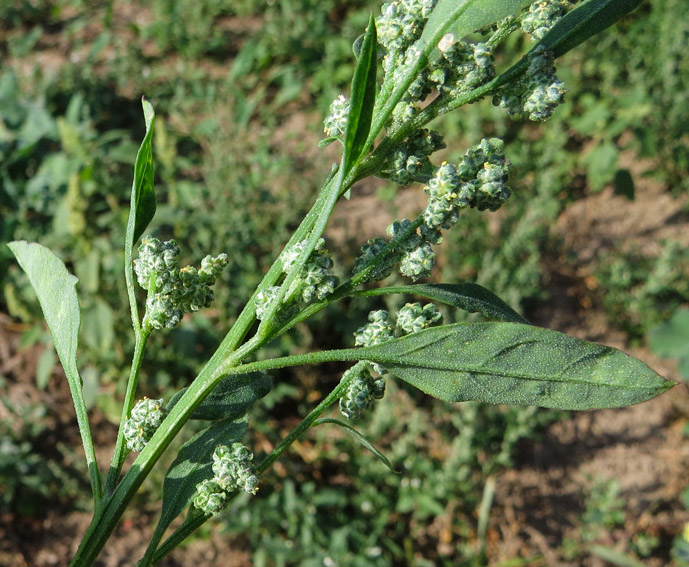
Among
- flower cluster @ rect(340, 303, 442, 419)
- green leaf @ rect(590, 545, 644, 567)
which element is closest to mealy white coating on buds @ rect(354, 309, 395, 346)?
flower cluster @ rect(340, 303, 442, 419)

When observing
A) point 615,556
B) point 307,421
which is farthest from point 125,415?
point 615,556

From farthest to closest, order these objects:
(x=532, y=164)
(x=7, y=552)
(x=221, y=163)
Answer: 1. (x=532, y=164)
2. (x=221, y=163)
3. (x=7, y=552)

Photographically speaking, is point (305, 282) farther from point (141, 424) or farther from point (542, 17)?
point (542, 17)

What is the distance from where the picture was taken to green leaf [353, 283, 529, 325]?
0.91 metres

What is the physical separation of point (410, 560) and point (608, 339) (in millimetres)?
1557

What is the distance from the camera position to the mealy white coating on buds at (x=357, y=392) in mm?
966

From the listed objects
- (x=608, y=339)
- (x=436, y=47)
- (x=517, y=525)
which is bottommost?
(x=517, y=525)

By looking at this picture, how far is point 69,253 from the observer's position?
3258 millimetres

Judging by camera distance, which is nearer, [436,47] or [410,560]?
[436,47]

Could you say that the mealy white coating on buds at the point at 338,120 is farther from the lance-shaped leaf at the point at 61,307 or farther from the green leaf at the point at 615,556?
the green leaf at the point at 615,556

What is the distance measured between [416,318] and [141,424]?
1.36ft

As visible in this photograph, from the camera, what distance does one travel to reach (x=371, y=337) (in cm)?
95

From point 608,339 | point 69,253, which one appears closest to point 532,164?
point 608,339

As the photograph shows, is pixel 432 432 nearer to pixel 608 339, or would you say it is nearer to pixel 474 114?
pixel 608 339
